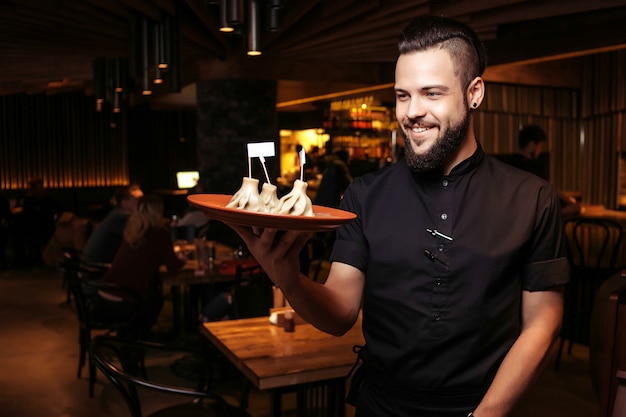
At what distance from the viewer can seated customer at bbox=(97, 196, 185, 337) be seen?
15.9 feet

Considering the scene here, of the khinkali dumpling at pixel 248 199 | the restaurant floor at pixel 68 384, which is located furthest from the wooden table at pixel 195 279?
the khinkali dumpling at pixel 248 199

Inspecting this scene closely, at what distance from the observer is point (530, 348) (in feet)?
4.83

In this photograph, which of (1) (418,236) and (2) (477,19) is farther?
(2) (477,19)

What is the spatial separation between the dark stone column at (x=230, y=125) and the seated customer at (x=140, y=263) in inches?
111

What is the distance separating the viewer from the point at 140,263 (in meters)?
4.89

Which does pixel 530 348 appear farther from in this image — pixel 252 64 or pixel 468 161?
pixel 252 64

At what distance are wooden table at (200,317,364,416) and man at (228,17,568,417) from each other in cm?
93

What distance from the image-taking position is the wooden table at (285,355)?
2551 millimetres

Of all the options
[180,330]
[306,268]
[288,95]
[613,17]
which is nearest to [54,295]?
[180,330]

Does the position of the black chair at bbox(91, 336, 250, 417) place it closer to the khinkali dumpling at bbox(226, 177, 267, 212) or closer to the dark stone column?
the khinkali dumpling at bbox(226, 177, 267, 212)

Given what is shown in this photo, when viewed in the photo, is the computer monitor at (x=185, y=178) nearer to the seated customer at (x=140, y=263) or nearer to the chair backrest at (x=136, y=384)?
the seated customer at (x=140, y=263)

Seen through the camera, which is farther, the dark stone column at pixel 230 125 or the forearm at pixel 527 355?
the dark stone column at pixel 230 125

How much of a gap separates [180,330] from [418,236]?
4968 millimetres

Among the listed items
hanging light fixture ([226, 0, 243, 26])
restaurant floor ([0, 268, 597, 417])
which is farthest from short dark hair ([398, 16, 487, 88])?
restaurant floor ([0, 268, 597, 417])
